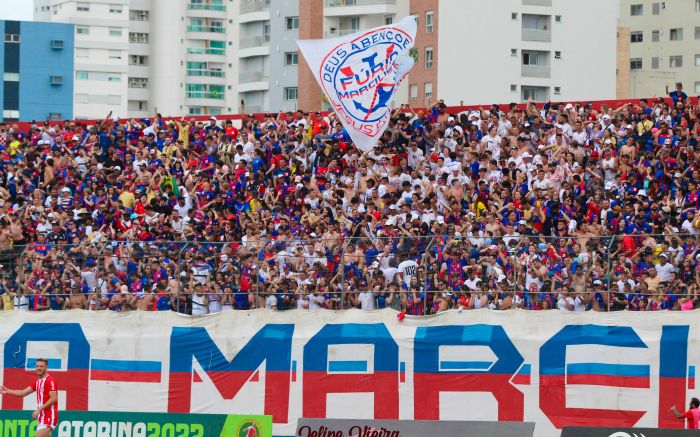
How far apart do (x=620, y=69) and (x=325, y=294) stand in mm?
76716

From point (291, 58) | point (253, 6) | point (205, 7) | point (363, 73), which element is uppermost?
point (205, 7)

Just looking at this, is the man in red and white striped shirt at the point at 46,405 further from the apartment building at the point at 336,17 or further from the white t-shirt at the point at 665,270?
the apartment building at the point at 336,17

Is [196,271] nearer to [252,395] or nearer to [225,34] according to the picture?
[252,395]

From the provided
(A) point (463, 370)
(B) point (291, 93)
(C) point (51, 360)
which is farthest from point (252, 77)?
(A) point (463, 370)

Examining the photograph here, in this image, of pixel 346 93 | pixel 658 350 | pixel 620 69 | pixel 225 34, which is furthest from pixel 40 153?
pixel 225 34

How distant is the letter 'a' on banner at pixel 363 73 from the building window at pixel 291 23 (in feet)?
205

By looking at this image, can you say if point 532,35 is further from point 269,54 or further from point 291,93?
point 269,54

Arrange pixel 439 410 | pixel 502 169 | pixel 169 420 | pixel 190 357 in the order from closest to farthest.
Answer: pixel 169 420
pixel 439 410
pixel 190 357
pixel 502 169

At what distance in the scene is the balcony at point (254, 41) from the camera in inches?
3897

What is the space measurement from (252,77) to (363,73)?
236 ft

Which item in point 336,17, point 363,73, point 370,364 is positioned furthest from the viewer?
point 336,17

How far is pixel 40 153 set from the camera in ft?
120

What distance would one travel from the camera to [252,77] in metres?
101

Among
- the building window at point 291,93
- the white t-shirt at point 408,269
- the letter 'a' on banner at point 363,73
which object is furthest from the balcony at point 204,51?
the white t-shirt at point 408,269
